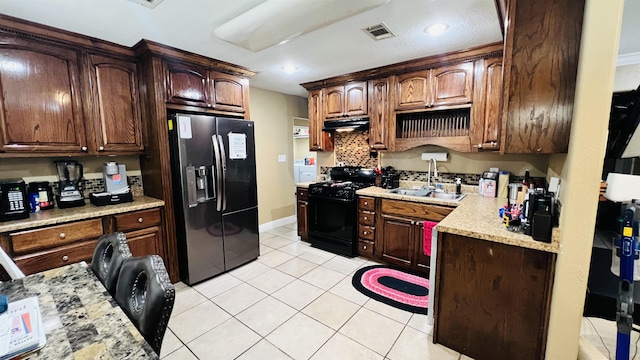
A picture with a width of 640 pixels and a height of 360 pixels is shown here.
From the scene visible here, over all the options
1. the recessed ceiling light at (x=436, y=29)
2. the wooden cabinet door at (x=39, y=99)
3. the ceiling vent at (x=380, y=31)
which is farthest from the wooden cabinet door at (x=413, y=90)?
the wooden cabinet door at (x=39, y=99)

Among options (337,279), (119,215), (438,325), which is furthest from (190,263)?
(438,325)

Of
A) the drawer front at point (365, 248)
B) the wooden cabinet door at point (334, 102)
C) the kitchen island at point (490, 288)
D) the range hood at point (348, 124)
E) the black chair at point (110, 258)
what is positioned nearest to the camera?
the black chair at point (110, 258)

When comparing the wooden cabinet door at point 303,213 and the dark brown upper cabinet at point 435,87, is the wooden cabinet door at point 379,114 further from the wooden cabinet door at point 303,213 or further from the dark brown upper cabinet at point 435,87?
the wooden cabinet door at point 303,213

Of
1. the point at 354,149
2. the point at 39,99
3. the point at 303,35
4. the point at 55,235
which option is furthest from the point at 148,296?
the point at 354,149

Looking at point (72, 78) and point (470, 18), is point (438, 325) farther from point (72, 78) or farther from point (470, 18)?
point (72, 78)

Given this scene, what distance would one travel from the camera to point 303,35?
2250 mm

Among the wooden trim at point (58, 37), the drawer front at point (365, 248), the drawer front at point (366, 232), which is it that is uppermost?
the wooden trim at point (58, 37)

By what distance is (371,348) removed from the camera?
6.04 ft

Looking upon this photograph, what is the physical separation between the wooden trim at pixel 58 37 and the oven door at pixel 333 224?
261 centimetres

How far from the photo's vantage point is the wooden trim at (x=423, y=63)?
2553mm

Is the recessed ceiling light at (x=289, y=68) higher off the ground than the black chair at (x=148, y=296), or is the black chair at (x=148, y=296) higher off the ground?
the recessed ceiling light at (x=289, y=68)

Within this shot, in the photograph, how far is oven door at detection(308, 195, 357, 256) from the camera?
3.26 m

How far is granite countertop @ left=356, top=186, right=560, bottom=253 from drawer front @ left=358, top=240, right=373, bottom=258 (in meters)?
0.88

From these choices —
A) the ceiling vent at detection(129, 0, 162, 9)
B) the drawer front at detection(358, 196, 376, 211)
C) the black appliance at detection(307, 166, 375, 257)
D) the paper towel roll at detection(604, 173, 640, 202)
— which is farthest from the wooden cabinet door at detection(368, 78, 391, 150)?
the ceiling vent at detection(129, 0, 162, 9)
